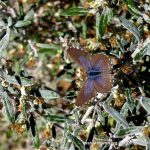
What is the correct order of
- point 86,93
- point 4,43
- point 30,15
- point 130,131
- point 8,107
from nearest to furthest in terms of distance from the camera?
point 86,93 → point 130,131 → point 8,107 → point 4,43 → point 30,15

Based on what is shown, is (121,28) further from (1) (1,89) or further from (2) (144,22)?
(1) (1,89)

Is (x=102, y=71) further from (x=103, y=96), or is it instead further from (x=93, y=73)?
(x=103, y=96)

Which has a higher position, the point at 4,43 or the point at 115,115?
the point at 4,43

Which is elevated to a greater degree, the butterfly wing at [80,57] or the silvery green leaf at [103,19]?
the silvery green leaf at [103,19]

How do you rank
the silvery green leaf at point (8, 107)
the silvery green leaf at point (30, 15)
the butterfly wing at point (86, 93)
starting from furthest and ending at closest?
1. the silvery green leaf at point (30, 15)
2. the silvery green leaf at point (8, 107)
3. the butterfly wing at point (86, 93)

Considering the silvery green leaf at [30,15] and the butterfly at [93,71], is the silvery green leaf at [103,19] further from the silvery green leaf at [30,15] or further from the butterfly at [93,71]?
the silvery green leaf at [30,15]

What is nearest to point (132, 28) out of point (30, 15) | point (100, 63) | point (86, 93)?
point (100, 63)

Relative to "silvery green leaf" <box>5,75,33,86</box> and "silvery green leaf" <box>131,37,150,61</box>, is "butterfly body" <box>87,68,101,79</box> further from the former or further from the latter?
"silvery green leaf" <box>5,75,33,86</box>

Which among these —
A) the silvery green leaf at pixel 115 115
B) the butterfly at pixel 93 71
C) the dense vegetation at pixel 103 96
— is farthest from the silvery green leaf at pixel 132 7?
the silvery green leaf at pixel 115 115
